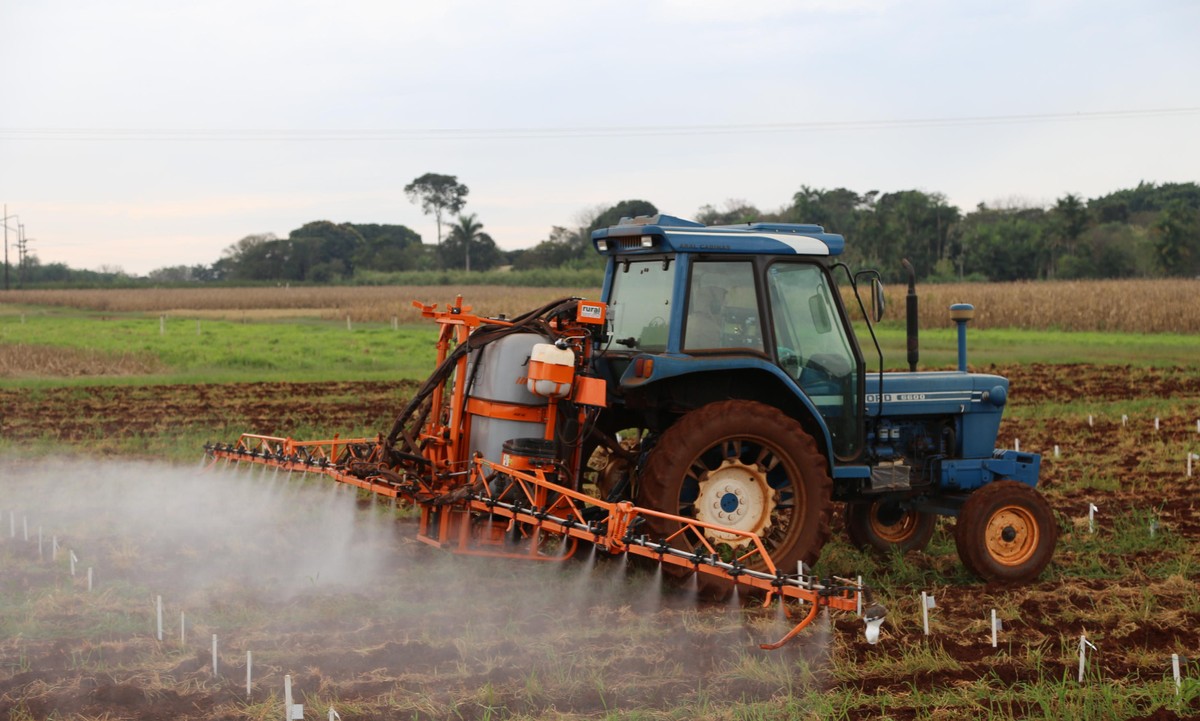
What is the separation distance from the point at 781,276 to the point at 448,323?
205cm

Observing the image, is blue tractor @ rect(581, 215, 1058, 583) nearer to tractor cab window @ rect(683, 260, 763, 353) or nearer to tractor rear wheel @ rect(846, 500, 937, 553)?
tractor cab window @ rect(683, 260, 763, 353)

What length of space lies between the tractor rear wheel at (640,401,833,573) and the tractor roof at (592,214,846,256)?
922 millimetres

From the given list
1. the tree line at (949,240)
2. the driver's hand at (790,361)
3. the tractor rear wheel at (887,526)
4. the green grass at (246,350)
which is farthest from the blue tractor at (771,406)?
the tree line at (949,240)

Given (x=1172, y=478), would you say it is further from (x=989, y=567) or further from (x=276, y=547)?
(x=276, y=547)

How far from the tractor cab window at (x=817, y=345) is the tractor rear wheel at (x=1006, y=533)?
0.83 m

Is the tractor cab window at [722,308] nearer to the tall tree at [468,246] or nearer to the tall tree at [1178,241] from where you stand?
the tall tree at [1178,241]

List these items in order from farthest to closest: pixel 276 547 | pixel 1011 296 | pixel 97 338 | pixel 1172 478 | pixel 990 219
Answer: pixel 990 219 → pixel 1011 296 → pixel 97 338 → pixel 1172 478 → pixel 276 547

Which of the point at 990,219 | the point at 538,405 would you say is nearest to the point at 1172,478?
the point at 538,405

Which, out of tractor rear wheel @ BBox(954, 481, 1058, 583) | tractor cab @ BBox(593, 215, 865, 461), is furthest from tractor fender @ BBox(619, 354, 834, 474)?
tractor rear wheel @ BBox(954, 481, 1058, 583)

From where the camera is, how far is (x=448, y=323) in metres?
7.17

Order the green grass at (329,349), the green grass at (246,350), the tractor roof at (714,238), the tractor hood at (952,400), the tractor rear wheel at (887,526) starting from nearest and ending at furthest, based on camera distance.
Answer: the tractor roof at (714,238) < the tractor hood at (952,400) < the tractor rear wheel at (887,526) < the green grass at (246,350) < the green grass at (329,349)

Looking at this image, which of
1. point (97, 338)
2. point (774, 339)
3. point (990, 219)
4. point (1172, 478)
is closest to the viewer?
point (774, 339)

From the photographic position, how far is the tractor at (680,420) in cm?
641

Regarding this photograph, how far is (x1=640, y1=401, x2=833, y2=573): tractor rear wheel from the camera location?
638 centimetres
